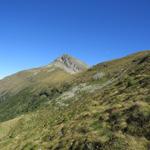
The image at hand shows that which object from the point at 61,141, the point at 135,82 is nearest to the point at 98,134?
the point at 61,141

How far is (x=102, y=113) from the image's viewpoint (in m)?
32.6

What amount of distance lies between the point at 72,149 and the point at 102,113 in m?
7.78

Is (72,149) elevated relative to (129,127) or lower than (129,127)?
lower

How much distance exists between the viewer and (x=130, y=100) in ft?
108

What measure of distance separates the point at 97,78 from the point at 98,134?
56.9m

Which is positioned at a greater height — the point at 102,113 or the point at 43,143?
the point at 102,113

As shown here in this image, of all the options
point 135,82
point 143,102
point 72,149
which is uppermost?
point 135,82

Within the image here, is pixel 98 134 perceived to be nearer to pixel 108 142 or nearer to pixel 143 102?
pixel 108 142

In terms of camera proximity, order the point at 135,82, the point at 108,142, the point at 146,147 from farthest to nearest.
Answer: the point at 135,82 → the point at 108,142 → the point at 146,147

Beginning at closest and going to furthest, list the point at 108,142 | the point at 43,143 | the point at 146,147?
the point at 146,147, the point at 108,142, the point at 43,143

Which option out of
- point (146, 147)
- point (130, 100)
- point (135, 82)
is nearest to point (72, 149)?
point (146, 147)

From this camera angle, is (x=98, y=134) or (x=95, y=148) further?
(x=98, y=134)

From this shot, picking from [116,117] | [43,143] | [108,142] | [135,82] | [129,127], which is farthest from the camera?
[135,82]

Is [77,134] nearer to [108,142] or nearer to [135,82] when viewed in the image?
[108,142]
